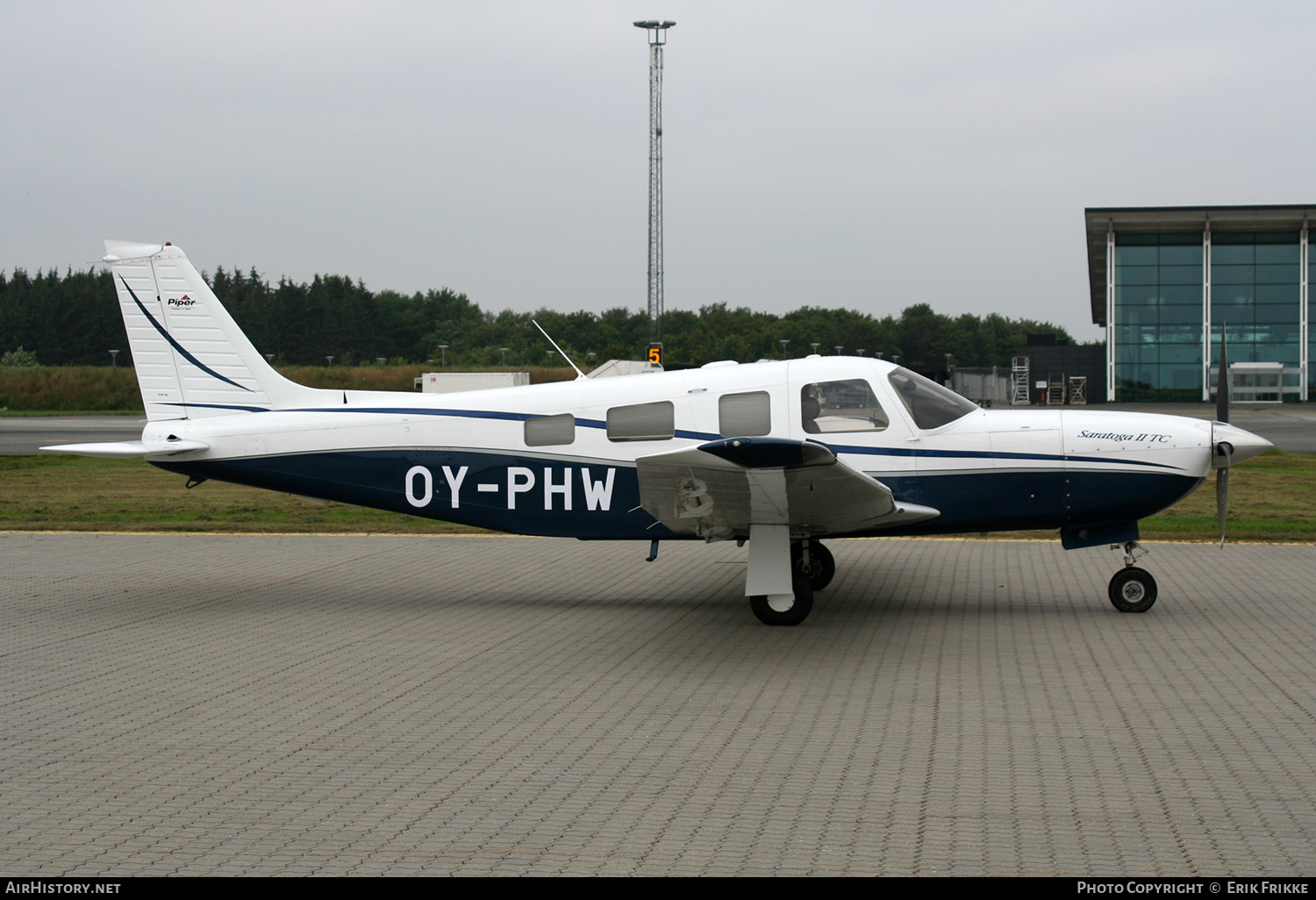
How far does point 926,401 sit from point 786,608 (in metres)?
2.30

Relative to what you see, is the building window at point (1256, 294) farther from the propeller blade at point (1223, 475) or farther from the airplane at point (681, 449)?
the airplane at point (681, 449)

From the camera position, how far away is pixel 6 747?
20.4ft

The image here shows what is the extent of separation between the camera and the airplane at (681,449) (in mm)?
9172

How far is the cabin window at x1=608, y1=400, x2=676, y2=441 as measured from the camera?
32.2ft

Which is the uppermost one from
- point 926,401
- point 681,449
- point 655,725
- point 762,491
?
point 926,401

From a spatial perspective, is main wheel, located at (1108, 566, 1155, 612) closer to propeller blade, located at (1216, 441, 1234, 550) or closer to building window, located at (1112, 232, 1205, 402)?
propeller blade, located at (1216, 441, 1234, 550)

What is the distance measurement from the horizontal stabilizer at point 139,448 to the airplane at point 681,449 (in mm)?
29

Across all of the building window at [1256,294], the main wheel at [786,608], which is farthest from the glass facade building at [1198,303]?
the main wheel at [786,608]

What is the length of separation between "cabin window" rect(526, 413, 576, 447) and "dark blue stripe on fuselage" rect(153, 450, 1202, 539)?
168 millimetres

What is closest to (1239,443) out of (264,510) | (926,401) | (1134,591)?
(1134,591)

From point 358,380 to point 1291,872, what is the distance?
A: 56136mm

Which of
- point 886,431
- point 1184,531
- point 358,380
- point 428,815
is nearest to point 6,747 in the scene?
point 428,815

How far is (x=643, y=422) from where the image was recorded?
9.89 metres

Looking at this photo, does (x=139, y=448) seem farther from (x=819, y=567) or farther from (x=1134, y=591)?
(x=1134, y=591)
